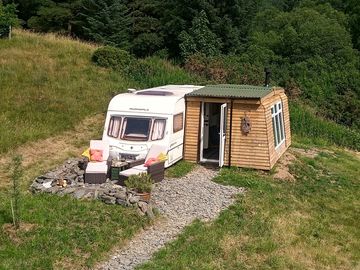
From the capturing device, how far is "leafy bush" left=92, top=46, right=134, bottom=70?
96.2 ft

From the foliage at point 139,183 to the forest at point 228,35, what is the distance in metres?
30.2

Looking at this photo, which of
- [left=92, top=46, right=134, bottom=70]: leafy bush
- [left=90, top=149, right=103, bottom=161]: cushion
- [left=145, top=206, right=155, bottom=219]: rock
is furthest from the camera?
[left=92, top=46, right=134, bottom=70]: leafy bush

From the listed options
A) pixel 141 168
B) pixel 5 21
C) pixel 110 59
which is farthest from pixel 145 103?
pixel 5 21

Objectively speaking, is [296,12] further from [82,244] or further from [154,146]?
[82,244]

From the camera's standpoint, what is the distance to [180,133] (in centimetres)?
1775

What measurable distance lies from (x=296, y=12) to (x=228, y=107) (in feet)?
133

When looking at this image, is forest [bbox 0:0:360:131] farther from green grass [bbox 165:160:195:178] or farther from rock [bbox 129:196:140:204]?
rock [bbox 129:196:140:204]

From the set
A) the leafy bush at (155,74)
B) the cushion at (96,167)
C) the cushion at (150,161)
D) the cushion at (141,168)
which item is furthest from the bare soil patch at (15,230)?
the leafy bush at (155,74)

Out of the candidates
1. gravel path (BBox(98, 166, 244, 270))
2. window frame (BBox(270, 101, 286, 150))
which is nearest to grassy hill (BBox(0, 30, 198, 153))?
gravel path (BBox(98, 166, 244, 270))

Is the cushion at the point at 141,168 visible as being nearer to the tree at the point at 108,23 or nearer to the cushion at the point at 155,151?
the cushion at the point at 155,151

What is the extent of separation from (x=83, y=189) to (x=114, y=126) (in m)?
4.02

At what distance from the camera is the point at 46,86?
25328mm

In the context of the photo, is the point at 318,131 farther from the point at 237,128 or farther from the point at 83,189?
the point at 83,189

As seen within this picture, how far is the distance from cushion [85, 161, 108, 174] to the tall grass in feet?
49.0
